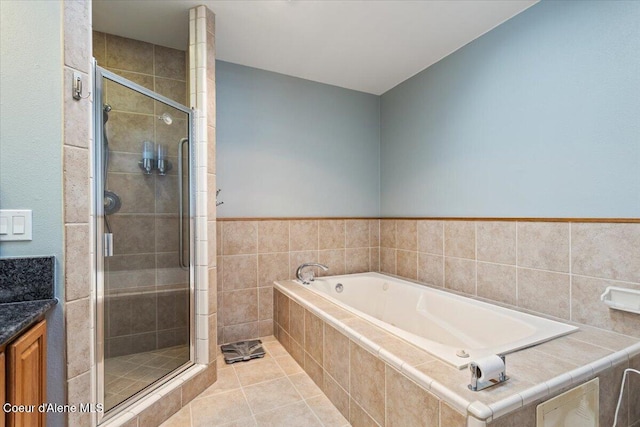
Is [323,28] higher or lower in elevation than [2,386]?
higher

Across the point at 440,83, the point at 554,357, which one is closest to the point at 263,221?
the point at 440,83

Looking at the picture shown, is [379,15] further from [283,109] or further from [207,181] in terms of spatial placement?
[207,181]

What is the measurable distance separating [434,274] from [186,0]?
2697 mm

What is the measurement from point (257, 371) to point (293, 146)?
193cm

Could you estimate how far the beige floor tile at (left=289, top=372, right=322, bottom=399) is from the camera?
181 centimetres

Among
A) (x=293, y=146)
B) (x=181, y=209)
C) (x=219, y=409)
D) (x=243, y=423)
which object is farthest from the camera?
(x=293, y=146)

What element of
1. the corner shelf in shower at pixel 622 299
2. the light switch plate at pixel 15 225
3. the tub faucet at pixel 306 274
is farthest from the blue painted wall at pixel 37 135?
the corner shelf in shower at pixel 622 299

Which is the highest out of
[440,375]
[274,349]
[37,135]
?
[37,135]

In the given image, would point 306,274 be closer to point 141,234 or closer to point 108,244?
point 141,234

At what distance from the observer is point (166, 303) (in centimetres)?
189

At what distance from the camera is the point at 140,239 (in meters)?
1.70

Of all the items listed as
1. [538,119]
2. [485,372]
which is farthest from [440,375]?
[538,119]

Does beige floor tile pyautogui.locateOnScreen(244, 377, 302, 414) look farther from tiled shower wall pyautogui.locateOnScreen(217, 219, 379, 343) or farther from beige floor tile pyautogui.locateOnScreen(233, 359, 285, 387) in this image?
tiled shower wall pyautogui.locateOnScreen(217, 219, 379, 343)

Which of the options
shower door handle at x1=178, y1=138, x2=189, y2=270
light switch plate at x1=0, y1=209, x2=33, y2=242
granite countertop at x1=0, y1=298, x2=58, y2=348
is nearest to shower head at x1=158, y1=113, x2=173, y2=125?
shower door handle at x1=178, y1=138, x2=189, y2=270
